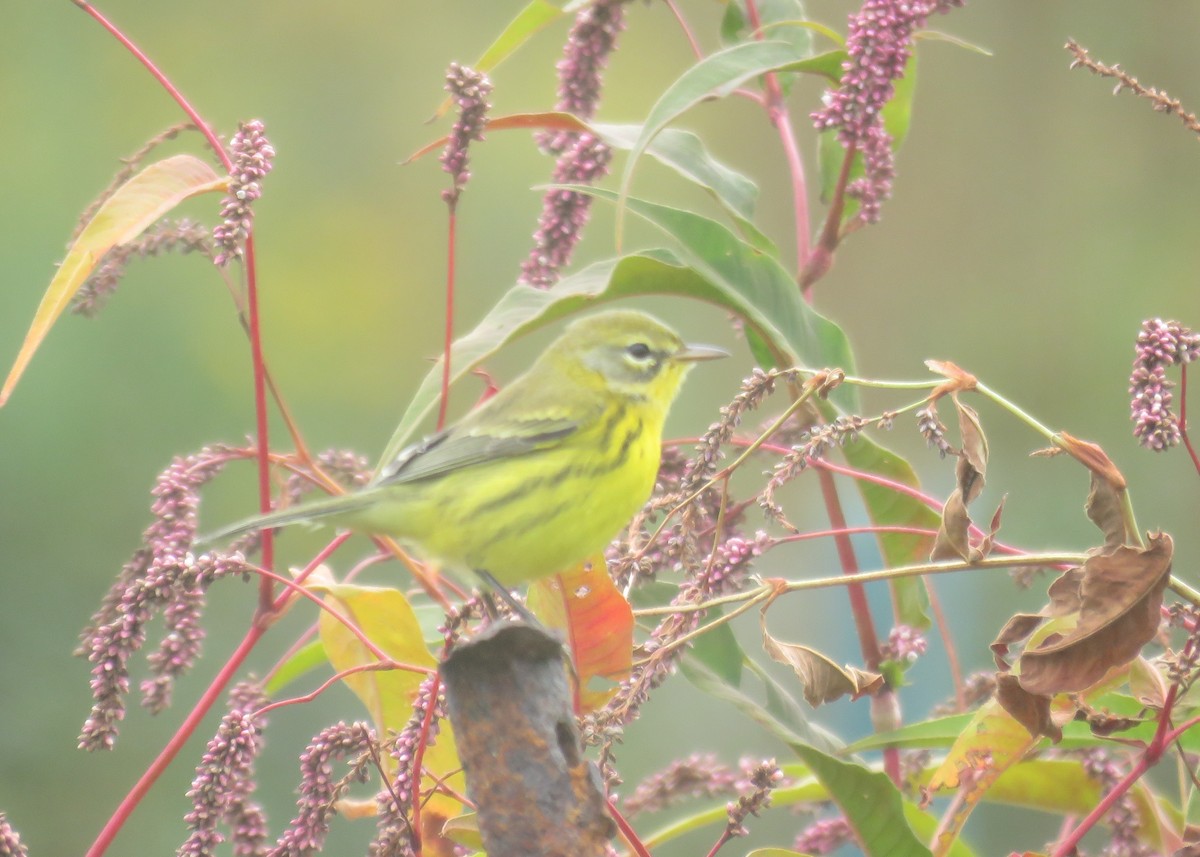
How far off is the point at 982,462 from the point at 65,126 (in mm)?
3949

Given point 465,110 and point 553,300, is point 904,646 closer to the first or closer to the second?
point 553,300

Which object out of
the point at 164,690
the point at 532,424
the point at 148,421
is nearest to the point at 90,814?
the point at 148,421

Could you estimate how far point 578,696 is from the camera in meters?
1.12

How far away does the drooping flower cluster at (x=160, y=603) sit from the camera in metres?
0.91

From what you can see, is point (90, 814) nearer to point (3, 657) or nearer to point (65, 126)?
point (3, 657)

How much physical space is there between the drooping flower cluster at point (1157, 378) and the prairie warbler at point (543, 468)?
63cm

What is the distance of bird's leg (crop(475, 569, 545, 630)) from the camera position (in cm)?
126

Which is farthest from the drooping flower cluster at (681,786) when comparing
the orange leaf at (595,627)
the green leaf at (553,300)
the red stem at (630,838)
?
the green leaf at (553,300)

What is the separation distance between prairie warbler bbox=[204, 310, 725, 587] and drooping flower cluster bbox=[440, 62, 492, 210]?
1.22 ft

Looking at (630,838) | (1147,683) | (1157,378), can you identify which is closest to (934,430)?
(1157,378)

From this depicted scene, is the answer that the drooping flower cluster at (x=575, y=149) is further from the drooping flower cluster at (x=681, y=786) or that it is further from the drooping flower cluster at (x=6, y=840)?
the drooping flower cluster at (x=6, y=840)

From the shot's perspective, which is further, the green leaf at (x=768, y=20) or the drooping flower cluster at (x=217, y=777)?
the green leaf at (x=768, y=20)

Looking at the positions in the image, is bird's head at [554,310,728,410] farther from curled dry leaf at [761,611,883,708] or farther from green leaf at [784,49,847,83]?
curled dry leaf at [761,611,883,708]

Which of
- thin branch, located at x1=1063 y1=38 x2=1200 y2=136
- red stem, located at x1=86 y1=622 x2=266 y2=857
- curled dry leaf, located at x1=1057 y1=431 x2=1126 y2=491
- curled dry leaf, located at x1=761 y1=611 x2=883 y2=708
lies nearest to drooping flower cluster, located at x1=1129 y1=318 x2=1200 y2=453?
curled dry leaf, located at x1=1057 y1=431 x2=1126 y2=491
